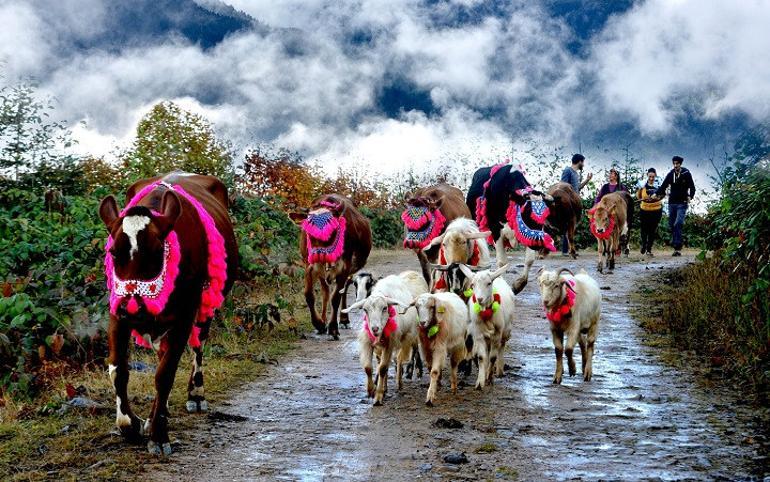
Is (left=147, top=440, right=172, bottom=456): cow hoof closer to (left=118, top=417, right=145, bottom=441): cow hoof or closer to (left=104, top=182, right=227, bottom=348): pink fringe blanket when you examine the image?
(left=118, top=417, right=145, bottom=441): cow hoof

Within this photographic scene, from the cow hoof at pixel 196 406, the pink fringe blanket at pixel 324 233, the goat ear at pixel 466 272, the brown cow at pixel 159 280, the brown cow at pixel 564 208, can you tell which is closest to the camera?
the brown cow at pixel 159 280

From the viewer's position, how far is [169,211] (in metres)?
6.34

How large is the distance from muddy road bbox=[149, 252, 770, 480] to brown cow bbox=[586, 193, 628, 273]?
7.88m

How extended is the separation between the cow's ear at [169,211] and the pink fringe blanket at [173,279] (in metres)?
0.08

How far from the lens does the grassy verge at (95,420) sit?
5.93 meters

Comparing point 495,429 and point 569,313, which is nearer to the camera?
point 495,429

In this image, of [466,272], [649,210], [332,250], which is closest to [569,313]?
[466,272]

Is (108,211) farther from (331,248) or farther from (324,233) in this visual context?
(331,248)

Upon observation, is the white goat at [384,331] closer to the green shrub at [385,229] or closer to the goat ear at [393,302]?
the goat ear at [393,302]

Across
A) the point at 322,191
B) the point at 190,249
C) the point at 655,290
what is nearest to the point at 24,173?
the point at 190,249

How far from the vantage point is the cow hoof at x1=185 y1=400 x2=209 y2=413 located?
25.0 ft

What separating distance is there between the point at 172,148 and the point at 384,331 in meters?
7.38

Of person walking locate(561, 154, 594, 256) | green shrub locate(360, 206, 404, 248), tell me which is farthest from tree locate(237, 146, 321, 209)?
person walking locate(561, 154, 594, 256)

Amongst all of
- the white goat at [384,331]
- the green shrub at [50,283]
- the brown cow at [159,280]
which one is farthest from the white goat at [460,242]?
the brown cow at [159,280]
